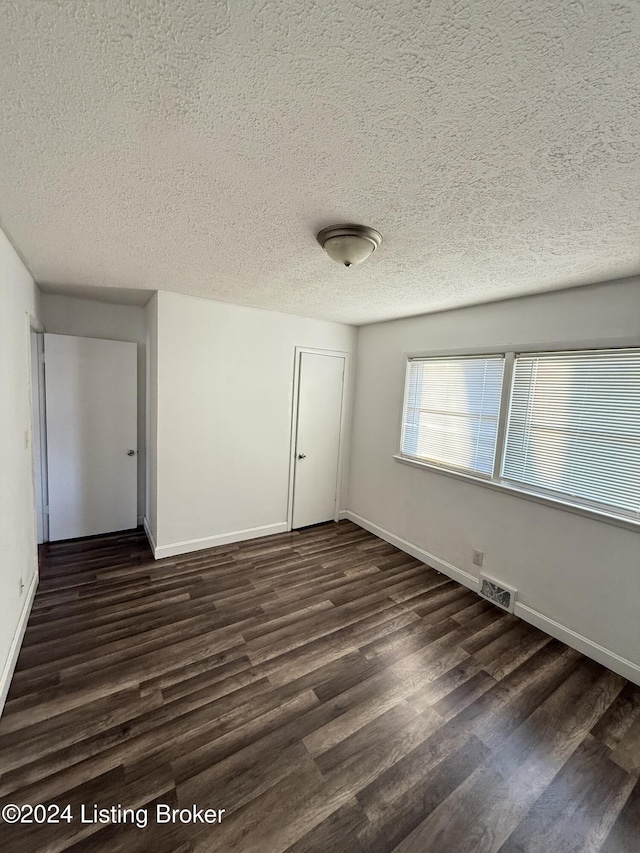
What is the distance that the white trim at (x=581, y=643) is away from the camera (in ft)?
6.97

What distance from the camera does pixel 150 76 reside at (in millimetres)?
883

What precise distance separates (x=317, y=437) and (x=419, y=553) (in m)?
1.69

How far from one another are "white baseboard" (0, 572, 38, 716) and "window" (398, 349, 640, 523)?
330cm

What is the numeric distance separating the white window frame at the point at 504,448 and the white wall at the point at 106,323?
2.90m

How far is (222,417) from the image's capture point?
3.44 metres

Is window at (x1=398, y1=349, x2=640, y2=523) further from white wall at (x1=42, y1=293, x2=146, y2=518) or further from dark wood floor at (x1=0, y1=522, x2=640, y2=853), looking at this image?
white wall at (x1=42, y1=293, x2=146, y2=518)

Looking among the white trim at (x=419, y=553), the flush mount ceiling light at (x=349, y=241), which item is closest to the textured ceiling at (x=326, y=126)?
the flush mount ceiling light at (x=349, y=241)

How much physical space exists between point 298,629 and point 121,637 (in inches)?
45.5

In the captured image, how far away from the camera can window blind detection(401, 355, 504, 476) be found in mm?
2926

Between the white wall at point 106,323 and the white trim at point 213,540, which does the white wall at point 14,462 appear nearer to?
the white wall at point 106,323

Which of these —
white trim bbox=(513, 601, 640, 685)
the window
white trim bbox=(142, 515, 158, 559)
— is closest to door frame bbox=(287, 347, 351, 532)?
the window

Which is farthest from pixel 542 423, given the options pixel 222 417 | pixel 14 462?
pixel 14 462

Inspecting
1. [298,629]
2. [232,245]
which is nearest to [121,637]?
[298,629]

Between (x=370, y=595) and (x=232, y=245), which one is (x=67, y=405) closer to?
(x=232, y=245)
